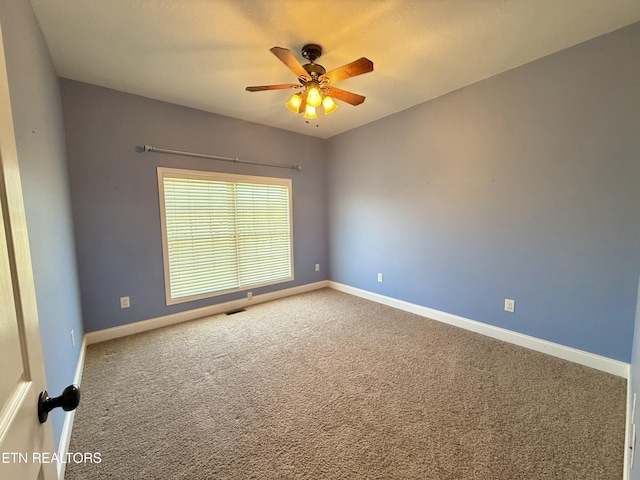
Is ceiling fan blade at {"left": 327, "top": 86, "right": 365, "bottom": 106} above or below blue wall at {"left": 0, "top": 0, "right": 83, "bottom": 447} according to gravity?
above

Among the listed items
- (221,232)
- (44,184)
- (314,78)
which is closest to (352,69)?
(314,78)

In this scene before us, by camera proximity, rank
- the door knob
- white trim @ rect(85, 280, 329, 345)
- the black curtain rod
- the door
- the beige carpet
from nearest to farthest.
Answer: the door
the door knob
the beige carpet
white trim @ rect(85, 280, 329, 345)
the black curtain rod

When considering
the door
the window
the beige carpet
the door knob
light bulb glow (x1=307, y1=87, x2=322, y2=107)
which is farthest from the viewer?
the window

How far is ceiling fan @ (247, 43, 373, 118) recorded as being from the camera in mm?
1880

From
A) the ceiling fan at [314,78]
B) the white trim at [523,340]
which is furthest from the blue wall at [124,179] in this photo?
the white trim at [523,340]

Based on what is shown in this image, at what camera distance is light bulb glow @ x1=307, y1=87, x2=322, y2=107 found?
86.3 inches

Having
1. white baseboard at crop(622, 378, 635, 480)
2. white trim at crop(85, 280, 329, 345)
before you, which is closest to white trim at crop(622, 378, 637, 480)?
→ white baseboard at crop(622, 378, 635, 480)

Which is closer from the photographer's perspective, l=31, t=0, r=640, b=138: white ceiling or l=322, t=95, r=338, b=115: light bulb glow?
l=31, t=0, r=640, b=138: white ceiling

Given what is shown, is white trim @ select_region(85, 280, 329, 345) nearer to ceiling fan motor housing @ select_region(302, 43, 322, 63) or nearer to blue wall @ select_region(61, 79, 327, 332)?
blue wall @ select_region(61, 79, 327, 332)

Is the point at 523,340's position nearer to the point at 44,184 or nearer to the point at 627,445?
the point at 627,445

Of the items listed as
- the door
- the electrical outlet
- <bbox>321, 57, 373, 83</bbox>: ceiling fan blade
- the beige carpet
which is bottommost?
the beige carpet

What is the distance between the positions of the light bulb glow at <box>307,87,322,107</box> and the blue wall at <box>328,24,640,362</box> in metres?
1.59

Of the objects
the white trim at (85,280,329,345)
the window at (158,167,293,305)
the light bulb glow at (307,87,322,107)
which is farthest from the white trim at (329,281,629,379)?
the light bulb glow at (307,87,322,107)

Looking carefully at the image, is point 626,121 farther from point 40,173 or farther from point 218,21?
point 40,173
